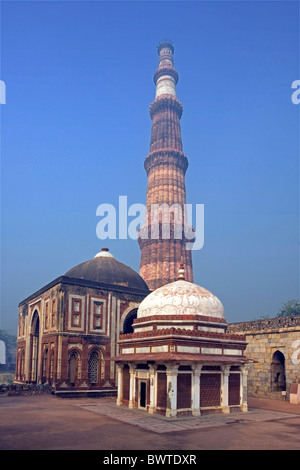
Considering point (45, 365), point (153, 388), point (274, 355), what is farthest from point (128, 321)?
point (153, 388)

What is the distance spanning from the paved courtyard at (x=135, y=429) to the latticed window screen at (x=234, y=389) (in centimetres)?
86

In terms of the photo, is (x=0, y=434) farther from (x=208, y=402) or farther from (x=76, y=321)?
(x=76, y=321)

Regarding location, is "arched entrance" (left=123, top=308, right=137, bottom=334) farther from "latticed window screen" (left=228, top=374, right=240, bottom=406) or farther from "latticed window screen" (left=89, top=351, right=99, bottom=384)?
"latticed window screen" (left=228, top=374, right=240, bottom=406)

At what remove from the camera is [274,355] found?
3077cm

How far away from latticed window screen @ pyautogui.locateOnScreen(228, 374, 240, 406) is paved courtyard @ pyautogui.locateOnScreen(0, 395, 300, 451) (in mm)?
860

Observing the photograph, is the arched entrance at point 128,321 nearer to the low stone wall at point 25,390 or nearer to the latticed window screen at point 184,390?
the low stone wall at point 25,390

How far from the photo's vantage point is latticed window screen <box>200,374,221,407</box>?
20797 millimetres

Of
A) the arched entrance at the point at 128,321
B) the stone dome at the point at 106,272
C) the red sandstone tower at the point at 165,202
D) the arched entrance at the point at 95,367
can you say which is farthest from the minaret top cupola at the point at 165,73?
the arched entrance at the point at 95,367

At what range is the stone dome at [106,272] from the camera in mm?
36969

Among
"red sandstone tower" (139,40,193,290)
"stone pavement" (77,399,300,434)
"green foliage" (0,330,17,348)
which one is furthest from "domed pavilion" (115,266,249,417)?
"green foliage" (0,330,17,348)

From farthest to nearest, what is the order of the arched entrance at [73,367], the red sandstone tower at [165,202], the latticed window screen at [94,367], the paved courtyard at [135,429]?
the red sandstone tower at [165,202], the latticed window screen at [94,367], the arched entrance at [73,367], the paved courtyard at [135,429]

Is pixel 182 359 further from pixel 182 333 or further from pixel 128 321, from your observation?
pixel 128 321

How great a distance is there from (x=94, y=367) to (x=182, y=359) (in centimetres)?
1396

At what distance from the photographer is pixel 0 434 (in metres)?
15.0
